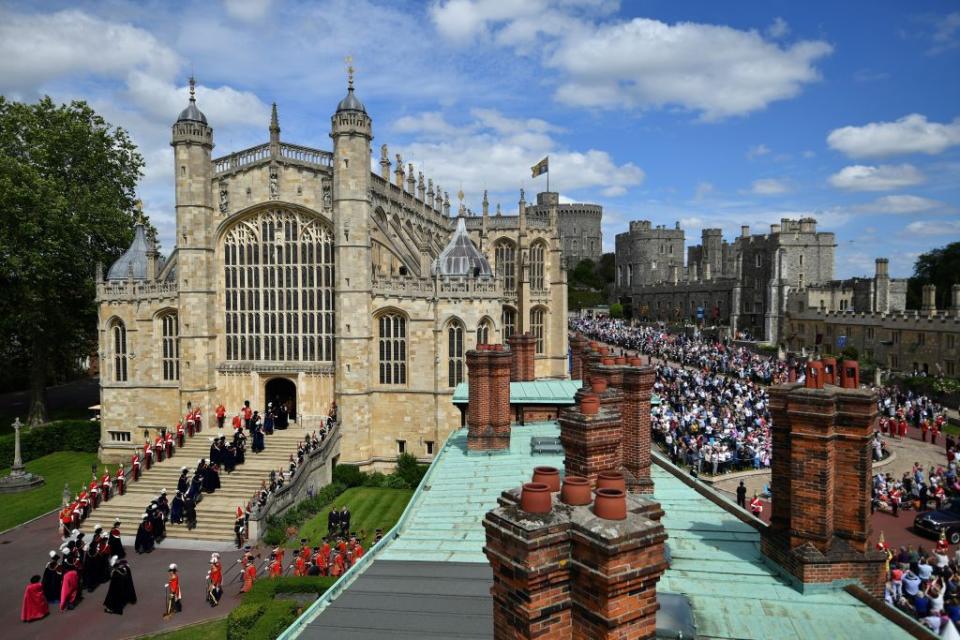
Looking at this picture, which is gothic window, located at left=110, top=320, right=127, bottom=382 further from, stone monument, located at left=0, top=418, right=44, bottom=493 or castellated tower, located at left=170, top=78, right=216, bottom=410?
stone monument, located at left=0, top=418, right=44, bottom=493

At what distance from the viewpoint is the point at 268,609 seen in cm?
1404

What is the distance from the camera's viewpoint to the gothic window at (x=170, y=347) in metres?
29.8

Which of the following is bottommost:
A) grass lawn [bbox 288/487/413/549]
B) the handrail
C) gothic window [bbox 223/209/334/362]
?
grass lawn [bbox 288/487/413/549]

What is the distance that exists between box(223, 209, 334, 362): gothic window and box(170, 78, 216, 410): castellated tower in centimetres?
99

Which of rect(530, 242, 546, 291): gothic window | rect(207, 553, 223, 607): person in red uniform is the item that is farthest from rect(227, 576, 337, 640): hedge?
rect(530, 242, 546, 291): gothic window

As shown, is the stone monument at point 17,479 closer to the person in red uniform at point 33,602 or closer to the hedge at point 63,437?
the hedge at point 63,437

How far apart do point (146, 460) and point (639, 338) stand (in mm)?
45238

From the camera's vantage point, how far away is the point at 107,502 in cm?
2330

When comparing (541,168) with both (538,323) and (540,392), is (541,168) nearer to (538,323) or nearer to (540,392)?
(538,323)

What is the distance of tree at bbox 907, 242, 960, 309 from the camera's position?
64.8m

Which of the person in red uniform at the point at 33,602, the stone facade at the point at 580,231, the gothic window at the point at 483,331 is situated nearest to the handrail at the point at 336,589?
the person in red uniform at the point at 33,602

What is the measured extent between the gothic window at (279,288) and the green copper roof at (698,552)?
16446 mm

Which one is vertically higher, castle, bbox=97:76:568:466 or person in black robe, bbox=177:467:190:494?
castle, bbox=97:76:568:466

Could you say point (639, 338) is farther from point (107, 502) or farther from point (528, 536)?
point (528, 536)
